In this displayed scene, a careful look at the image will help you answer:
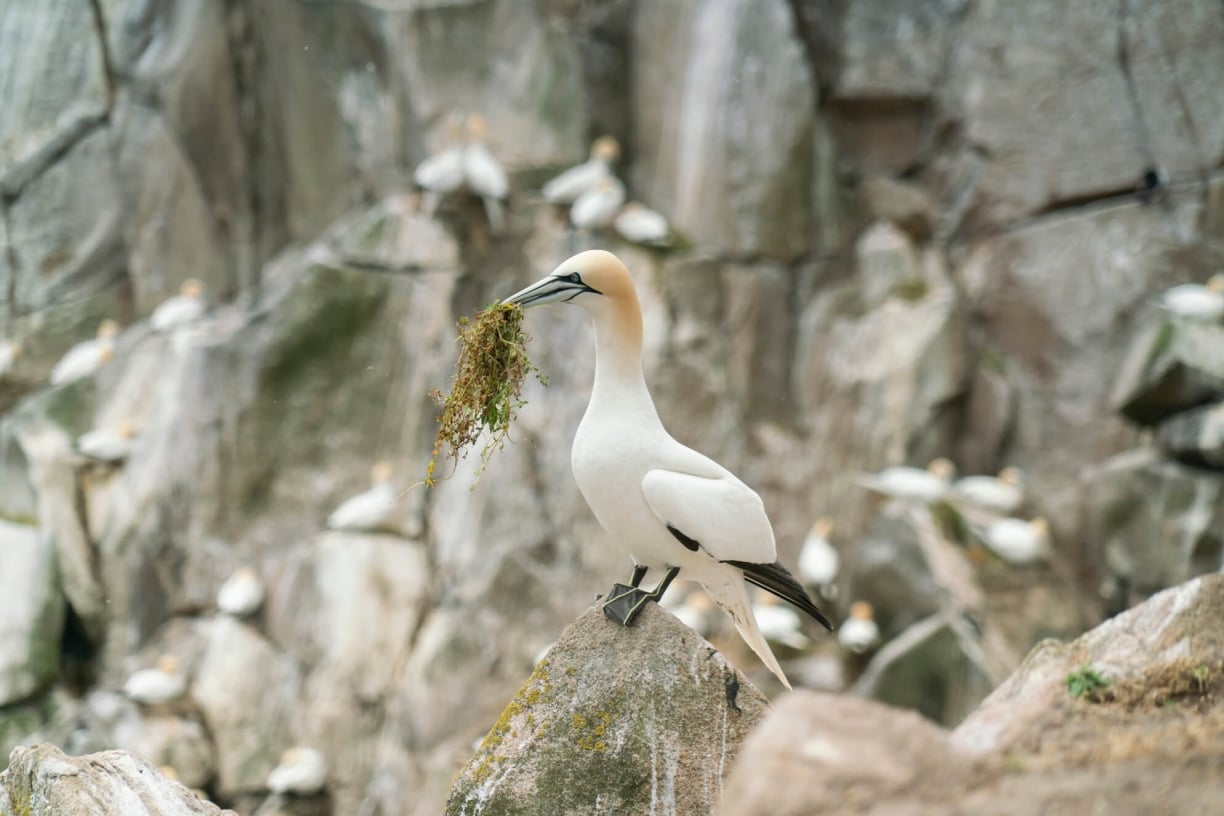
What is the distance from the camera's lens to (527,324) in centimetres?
1181

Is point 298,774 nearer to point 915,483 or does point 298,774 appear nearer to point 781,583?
point 915,483

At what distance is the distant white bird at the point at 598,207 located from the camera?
38.9ft

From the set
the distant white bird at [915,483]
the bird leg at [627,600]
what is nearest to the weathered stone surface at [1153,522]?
the distant white bird at [915,483]

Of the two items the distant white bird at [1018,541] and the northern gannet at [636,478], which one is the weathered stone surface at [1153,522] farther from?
the northern gannet at [636,478]

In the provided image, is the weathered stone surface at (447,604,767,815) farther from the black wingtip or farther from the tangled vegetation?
the tangled vegetation

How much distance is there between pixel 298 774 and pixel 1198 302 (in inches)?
327

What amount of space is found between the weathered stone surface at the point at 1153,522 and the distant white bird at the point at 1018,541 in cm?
55

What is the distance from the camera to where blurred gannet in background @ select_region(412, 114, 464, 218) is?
39.1ft

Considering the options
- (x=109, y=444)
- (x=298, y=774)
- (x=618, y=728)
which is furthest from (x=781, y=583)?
(x=109, y=444)

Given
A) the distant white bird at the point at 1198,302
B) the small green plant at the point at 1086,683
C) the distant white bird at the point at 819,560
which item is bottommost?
the distant white bird at the point at 819,560

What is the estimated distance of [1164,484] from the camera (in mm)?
11242

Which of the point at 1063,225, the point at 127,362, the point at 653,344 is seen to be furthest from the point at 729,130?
the point at 127,362

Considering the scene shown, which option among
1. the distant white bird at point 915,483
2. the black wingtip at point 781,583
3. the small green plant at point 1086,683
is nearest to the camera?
the small green plant at point 1086,683

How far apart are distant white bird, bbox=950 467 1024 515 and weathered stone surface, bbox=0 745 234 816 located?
889 centimetres
